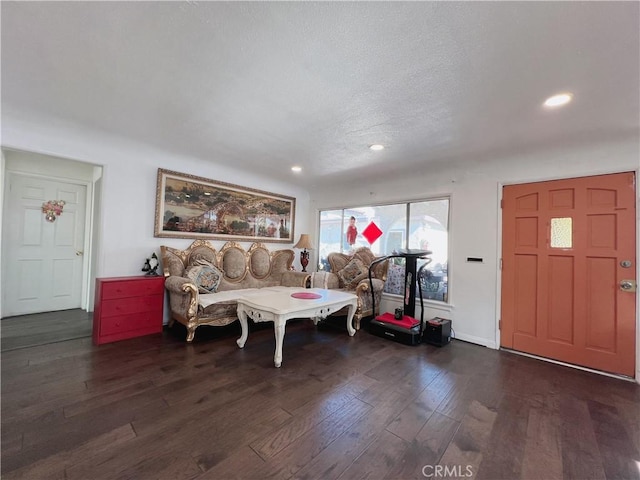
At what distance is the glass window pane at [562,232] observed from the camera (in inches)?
112

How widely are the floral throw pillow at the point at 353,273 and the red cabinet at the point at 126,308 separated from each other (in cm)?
265

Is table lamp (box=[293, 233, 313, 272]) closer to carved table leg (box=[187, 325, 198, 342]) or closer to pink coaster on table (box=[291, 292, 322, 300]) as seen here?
pink coaster on table (box=[291, 292, 322, 300])

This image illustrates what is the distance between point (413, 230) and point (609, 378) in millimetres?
2544

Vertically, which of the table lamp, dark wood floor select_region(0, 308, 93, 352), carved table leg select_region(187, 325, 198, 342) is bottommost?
dark wood floor select_region(0, 308, 93, 352)

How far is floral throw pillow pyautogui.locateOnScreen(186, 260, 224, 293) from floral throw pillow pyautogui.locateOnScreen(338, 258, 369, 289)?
1981 millimetres

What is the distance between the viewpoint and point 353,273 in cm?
439

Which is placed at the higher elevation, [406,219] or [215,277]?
[406,219]

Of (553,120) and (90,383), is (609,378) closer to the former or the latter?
(553,120)

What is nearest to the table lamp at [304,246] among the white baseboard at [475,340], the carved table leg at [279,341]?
the carved table leg at [279,341]

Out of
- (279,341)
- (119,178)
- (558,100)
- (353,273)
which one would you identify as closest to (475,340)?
(353,273)

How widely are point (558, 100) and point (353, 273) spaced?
314 centimetres

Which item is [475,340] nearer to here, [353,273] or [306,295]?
[353,273]

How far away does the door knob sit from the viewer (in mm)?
2508

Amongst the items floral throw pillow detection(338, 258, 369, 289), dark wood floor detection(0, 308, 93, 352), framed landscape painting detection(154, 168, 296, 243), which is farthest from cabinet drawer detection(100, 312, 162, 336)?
floral throw pillow detection(338, 258, 369, 289)
